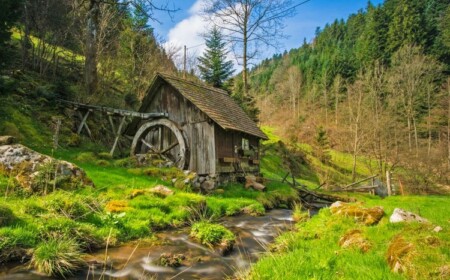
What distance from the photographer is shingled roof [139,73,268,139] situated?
1581cm

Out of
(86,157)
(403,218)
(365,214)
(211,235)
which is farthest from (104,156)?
(403,218)

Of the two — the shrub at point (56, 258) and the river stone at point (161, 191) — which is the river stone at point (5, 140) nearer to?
the river stone at point (161, 191)

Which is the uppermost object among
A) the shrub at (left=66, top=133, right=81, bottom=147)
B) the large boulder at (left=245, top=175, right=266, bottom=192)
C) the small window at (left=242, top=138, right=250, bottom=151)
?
the shrub at (left=66, top=133, right=81, bottom=147)

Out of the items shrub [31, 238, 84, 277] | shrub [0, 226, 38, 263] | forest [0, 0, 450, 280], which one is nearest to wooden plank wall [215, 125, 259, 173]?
forest [0, 0, 450, 280]

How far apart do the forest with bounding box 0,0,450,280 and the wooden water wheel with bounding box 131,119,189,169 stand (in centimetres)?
8

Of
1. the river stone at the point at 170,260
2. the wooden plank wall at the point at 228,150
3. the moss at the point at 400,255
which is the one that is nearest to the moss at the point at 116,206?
the river stone at the point at 170,260

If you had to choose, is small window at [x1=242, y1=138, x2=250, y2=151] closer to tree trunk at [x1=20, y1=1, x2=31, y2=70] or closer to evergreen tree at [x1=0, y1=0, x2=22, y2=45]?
evergreen tree at [x1=0, y1=0, x2=22, y2=45]

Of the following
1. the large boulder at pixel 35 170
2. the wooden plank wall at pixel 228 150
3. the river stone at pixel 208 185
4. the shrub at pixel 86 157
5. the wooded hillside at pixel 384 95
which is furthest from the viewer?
the wooded hillside at pixel 384 95

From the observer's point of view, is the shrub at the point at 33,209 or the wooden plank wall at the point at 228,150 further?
the wooden plank wall at the point at 228,150

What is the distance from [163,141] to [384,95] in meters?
39.5

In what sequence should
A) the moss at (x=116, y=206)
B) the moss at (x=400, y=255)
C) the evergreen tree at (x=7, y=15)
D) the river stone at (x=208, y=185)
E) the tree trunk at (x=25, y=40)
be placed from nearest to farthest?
the moss at (x=400, y=255), the moss at (x=116, y=206), the evergreen tree at (x=7, y=15), the river stone at (x=208, y=185), the tree trunk at (x=25, y=40)

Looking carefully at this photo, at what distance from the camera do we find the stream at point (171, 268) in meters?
5.48

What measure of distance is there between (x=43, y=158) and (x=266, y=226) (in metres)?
6.67

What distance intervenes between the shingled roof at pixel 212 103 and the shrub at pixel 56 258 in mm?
9631
